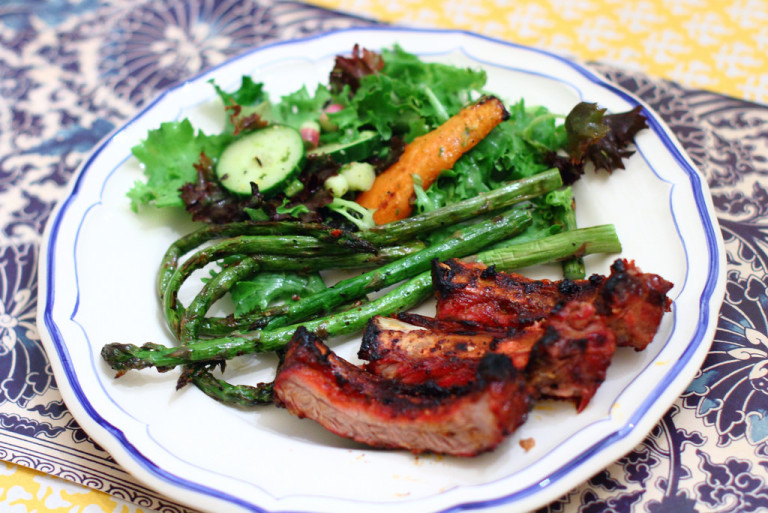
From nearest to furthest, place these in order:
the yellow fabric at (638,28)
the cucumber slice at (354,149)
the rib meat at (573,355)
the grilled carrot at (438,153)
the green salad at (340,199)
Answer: the rib meat at (573,355) < the green salad at (340,199) < the grilled carrot at (438,153) < the cucumber slice at (354,149) < the yellow fabric at (638,28)

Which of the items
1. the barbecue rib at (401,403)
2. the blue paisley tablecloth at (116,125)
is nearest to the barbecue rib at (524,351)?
the barbecue rib at (401,403)

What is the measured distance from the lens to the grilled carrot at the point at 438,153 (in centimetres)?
452

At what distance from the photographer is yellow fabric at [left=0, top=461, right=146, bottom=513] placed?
10.9ft

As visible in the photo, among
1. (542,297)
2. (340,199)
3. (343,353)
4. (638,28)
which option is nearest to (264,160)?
(340,199)

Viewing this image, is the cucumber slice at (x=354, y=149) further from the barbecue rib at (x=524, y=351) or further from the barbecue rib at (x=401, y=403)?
the barbecue rib at (x=401, y=403)

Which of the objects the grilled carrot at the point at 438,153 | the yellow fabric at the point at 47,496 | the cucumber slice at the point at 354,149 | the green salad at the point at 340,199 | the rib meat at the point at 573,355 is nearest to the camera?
the rib meat at the point at 573,355

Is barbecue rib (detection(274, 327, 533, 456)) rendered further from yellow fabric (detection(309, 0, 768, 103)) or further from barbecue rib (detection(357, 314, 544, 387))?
yellow fabric (detection(309, 0, 768, 103))

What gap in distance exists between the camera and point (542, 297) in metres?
3.53

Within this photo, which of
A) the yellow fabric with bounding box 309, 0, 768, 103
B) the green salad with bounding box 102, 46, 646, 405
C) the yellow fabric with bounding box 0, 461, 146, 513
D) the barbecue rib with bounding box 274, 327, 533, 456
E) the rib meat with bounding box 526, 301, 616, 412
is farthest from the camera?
the yellow fabric with bounding box 309, 0, 768, 103

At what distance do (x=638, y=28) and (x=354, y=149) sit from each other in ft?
12.2

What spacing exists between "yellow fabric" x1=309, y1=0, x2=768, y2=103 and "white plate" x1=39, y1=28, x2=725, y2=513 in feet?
4.65

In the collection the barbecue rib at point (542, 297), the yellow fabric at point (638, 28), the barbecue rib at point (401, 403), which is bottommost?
the barbecue rib at point (401, 403)

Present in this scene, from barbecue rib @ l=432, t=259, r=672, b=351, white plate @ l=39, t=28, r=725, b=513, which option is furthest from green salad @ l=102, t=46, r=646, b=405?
barbecue rib @ l=432, t=259, r=672, b=351

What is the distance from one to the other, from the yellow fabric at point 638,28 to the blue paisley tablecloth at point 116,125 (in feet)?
1.18
